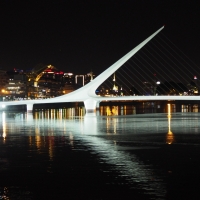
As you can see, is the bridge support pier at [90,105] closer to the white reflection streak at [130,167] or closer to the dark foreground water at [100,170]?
the dark foreground water at [100,170]

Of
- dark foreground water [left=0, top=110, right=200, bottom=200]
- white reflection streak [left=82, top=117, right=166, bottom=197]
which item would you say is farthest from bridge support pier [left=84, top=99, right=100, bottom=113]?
white reflection streak [left=82, top=117, right=166, bottom=197]

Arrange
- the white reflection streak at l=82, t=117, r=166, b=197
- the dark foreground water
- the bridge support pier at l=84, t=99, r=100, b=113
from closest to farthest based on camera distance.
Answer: the dark foreground water < the white reflection streak at l=82, t=117, r=166, b=197 < the bridge support pier at l=84, t=99, r=100, b=113

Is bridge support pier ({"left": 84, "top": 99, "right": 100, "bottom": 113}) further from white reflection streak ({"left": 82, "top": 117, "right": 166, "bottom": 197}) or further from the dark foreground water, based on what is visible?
white reflection streak ({"left": 82, "top": 117, "right": 166, "bottom": 197})

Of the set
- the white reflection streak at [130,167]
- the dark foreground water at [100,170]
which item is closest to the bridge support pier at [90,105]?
the dark foreground water at [100,170]

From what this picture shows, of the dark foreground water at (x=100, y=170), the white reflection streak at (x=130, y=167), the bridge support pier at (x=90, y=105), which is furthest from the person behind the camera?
the bridge support pier at (x=90, y=105)

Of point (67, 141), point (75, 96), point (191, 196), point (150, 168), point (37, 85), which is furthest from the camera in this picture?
point (37, 85)

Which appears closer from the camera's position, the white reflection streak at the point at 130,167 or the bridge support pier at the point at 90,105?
the white reflection streak at the point at 130,167

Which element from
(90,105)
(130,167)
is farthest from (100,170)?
(90,105)

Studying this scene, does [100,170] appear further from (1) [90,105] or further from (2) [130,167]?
(1) [90,105]

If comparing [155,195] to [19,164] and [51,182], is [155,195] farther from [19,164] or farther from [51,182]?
[19,164]

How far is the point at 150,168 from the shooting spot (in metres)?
14.5

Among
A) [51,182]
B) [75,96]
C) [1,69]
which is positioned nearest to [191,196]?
[51,182]

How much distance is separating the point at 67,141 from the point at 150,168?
381 inches

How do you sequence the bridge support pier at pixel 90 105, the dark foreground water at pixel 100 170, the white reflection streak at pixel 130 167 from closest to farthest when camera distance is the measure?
the dark foreground water at pixel 100 170 < the white reflection streak at pixel 130 167 < the bridge support pier at pixel 90 105
